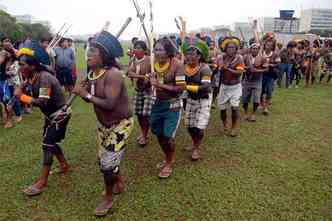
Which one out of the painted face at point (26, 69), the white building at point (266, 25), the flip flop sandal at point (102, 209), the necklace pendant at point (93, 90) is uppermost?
the white building at point (266, 25)

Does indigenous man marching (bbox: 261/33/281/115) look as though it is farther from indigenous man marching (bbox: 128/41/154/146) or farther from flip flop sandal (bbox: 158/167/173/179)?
flip flop sandal (bbox: 158/167/173/179)

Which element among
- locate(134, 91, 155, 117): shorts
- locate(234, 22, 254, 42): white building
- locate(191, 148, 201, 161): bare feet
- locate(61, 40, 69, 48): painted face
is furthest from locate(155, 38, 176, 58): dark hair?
locate(61, 40, 69, 48): painted face

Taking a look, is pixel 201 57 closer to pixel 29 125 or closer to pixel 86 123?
pixel 86 123

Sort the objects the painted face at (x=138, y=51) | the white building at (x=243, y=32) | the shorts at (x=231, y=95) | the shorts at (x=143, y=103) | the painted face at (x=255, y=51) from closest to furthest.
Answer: the shorts at (x=143, y=103) < the painted face at (x=138, y=51) < the shorts at (x=231, y=95) < the painted face at (x=255, y=51) < the white building at (x=243, y=32)

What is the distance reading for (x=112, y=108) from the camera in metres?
2.97

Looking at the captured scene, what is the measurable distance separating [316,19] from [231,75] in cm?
8816

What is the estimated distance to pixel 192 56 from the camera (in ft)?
13.9

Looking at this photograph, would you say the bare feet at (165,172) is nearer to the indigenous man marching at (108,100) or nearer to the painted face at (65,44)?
the indigenous man marching at (108,100)

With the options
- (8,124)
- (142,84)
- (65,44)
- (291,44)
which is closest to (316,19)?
(291,44)

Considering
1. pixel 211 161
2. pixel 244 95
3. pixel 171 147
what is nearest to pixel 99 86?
pixel 171 147

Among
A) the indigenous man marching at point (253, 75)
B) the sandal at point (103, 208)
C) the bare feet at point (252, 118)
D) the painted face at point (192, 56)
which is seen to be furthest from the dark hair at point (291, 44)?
the sandal at point (103, 208)

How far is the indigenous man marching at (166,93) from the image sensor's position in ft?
12.2

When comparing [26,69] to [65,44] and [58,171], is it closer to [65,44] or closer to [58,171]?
[58,171]

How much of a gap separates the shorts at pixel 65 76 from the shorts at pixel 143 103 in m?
4.25
